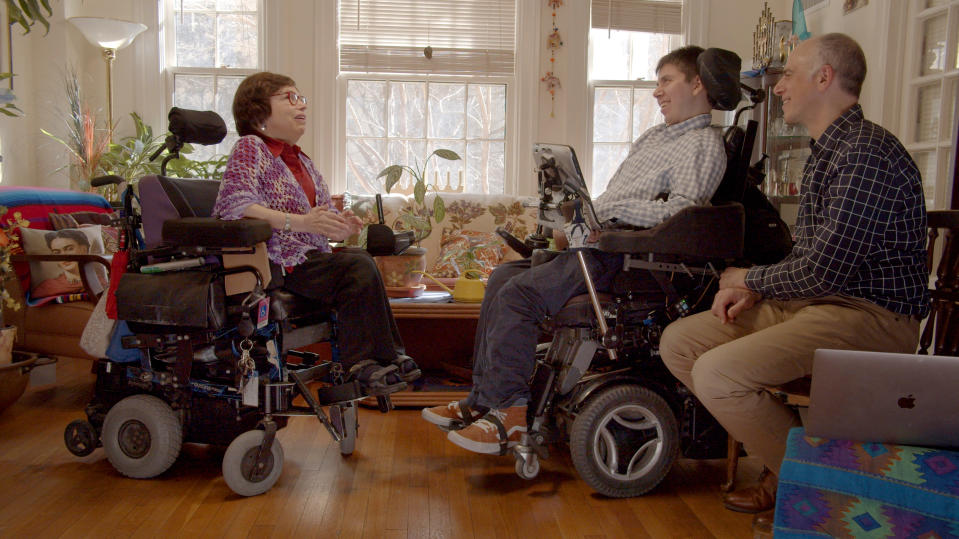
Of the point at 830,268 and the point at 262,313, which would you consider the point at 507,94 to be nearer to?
the point at 262,313

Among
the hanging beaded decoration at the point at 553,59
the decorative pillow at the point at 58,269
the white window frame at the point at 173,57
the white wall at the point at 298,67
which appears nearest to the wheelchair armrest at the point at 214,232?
the decorative pillow at the point at 58,269

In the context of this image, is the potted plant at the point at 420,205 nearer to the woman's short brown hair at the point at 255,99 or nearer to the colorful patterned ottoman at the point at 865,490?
the woman's short brown hair at the point at 255,99

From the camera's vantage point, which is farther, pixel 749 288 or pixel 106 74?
pixel 106 74

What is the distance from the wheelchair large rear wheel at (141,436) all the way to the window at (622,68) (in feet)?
11.2

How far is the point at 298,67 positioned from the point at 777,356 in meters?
3.82

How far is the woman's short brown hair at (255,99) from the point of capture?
238 cm

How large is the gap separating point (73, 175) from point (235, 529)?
3344 mm

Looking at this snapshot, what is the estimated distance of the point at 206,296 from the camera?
2.07 meters

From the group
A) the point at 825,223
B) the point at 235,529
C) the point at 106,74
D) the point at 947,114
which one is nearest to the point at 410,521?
the point at 235,529

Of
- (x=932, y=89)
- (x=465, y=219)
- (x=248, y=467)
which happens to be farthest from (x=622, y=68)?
(x=248, y=467)

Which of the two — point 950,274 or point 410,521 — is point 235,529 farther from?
point 950,274

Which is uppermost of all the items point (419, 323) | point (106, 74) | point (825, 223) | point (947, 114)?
point (106, 74)

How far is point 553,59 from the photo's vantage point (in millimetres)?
4871

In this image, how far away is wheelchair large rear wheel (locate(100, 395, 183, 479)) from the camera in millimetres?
2178
